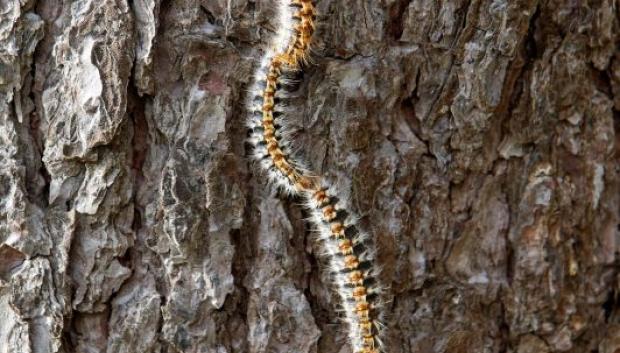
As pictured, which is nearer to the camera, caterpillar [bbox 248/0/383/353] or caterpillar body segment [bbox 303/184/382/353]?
caterpillar [bbox 248/0/383/353]

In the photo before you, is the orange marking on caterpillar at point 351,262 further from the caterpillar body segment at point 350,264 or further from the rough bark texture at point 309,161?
the rough bark texture at point 309,161

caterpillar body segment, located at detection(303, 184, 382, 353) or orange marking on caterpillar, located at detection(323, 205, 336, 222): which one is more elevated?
orange marking on caterpillar, located at detection(323, 205, 336, 222)

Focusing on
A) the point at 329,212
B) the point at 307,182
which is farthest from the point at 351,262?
the point at 307,182

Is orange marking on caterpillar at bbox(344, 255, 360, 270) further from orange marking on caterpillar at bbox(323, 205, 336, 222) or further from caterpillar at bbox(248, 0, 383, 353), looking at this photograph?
orange marking on caterpillar at bbox(323, 205, 336, 222)

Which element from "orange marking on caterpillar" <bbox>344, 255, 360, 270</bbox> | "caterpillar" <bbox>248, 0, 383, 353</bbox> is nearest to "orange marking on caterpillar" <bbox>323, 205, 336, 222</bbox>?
"caterpillar" <bbox>248, 0, 383, 353</bbox>

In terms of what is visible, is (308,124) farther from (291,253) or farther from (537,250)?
(537,250)

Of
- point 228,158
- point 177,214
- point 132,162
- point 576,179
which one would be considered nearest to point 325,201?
point 228,158
